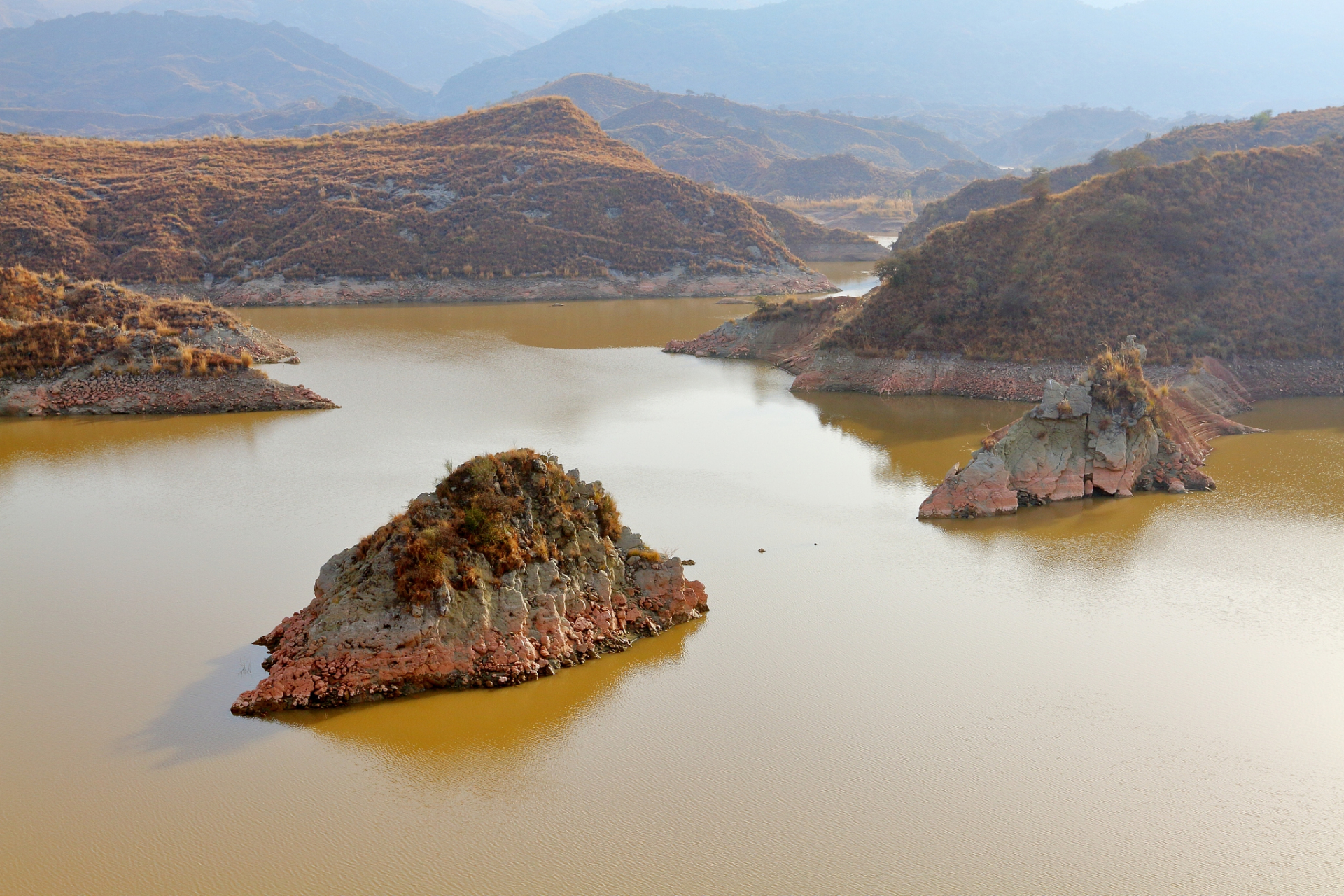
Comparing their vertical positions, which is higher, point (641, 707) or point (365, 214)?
point (365, 214)

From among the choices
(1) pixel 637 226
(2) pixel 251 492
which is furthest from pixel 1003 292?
(1) pixel 637 226

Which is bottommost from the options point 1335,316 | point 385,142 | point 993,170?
point 1335,316

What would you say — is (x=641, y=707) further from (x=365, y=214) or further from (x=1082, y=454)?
(x=365, y=214)

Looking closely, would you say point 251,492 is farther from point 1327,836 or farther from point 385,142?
point 385,142

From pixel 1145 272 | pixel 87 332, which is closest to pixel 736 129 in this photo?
pixel 1145 272

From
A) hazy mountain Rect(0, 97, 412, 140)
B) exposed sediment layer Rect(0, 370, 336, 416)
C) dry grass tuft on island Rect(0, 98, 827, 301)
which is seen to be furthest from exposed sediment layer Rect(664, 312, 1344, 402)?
hazy mountain Rect(0, 97, 412, 140)

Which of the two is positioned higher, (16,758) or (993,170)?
(993,170)
